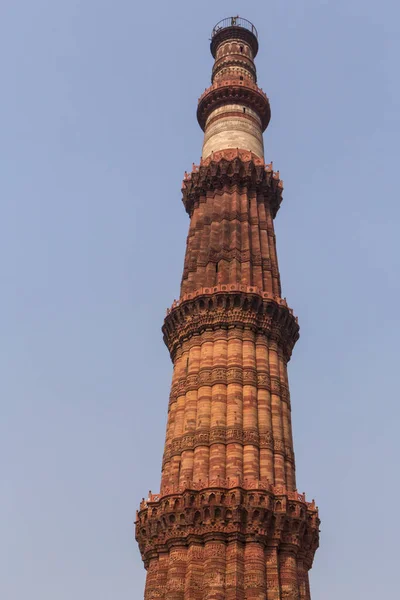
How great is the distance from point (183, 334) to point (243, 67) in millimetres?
23887

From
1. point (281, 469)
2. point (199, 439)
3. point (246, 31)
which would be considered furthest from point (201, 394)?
point (246, 31)

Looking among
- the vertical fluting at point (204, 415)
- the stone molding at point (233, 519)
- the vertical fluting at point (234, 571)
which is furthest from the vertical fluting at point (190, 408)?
the vertical fluting at point (234, 571)

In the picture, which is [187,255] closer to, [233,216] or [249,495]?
[233,216]

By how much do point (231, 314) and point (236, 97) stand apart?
18270mm

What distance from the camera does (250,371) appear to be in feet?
104

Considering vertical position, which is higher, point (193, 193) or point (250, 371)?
point (193, 193)

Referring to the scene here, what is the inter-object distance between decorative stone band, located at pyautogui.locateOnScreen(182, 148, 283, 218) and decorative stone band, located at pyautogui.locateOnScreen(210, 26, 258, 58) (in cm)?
1498

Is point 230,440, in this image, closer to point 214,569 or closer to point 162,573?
point 214,569

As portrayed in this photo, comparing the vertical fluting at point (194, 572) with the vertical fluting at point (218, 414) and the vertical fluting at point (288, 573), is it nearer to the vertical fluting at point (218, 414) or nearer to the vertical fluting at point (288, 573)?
the vertical fluting at point (218, 414)

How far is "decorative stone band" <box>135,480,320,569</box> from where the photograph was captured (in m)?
26.6

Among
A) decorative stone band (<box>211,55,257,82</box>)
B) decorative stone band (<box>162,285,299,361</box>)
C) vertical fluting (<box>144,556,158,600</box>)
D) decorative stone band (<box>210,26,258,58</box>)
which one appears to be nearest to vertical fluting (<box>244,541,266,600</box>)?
vertical fluting (<box>144,556,158,600</box>)

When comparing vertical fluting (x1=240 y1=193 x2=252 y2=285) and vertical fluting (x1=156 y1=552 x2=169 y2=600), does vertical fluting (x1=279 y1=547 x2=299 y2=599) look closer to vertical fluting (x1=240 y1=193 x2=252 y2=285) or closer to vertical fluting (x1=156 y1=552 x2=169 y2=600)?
vertical fluting (x1=156 y1=552 x2=169 y2=600)

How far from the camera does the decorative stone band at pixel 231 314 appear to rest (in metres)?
33.4

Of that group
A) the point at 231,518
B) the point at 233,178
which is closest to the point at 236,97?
the point at 233,178
